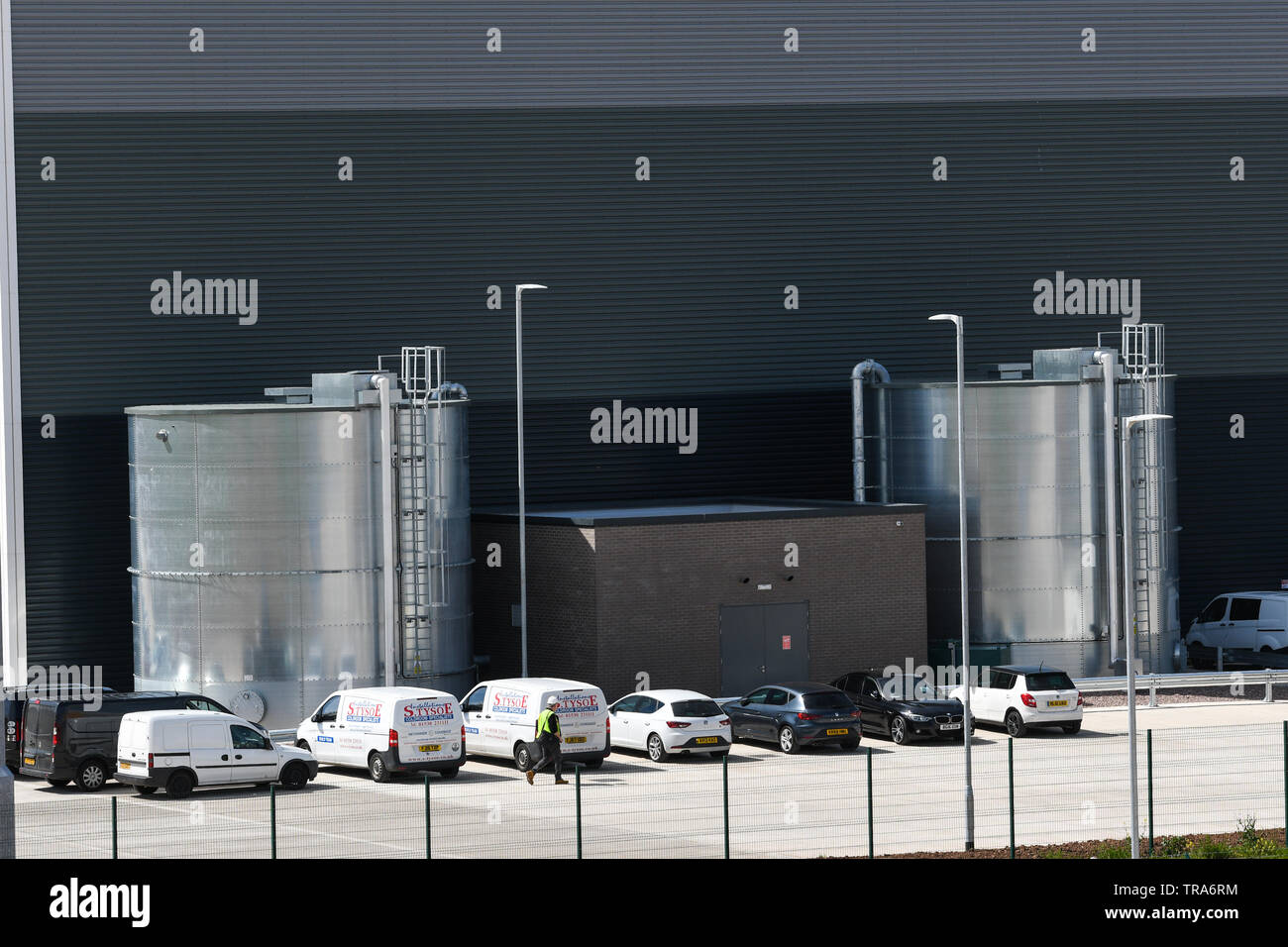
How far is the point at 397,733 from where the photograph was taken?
31953 mm

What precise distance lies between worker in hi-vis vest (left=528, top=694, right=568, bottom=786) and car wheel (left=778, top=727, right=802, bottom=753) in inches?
197

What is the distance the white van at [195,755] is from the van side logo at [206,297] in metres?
15.5

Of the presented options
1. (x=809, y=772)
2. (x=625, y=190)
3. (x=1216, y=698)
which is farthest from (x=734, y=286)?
(x=809, y=772)

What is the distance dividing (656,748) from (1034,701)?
7.95m

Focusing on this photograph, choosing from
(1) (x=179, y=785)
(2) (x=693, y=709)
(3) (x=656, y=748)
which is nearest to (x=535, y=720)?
(3) (x=656, y=748)

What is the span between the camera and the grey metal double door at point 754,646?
42.4 metres

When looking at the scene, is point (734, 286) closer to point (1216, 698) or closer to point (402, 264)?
point (402, 264)

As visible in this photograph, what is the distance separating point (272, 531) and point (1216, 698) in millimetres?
21162

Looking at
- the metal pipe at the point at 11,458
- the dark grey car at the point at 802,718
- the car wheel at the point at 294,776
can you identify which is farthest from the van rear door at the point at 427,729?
the metal pipe at the point at 11,458

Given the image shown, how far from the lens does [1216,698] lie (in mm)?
42906

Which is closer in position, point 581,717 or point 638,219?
point 581,717

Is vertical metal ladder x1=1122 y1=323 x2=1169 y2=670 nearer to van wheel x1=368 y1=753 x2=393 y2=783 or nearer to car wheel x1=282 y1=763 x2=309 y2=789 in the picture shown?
van wheel x1=368 y1=753 x2=393 y2=783

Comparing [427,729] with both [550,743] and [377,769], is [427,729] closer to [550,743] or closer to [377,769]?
[377,769]

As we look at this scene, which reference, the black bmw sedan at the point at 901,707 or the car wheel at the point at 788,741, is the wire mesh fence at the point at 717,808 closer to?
the car wheel at the point at 788,741
